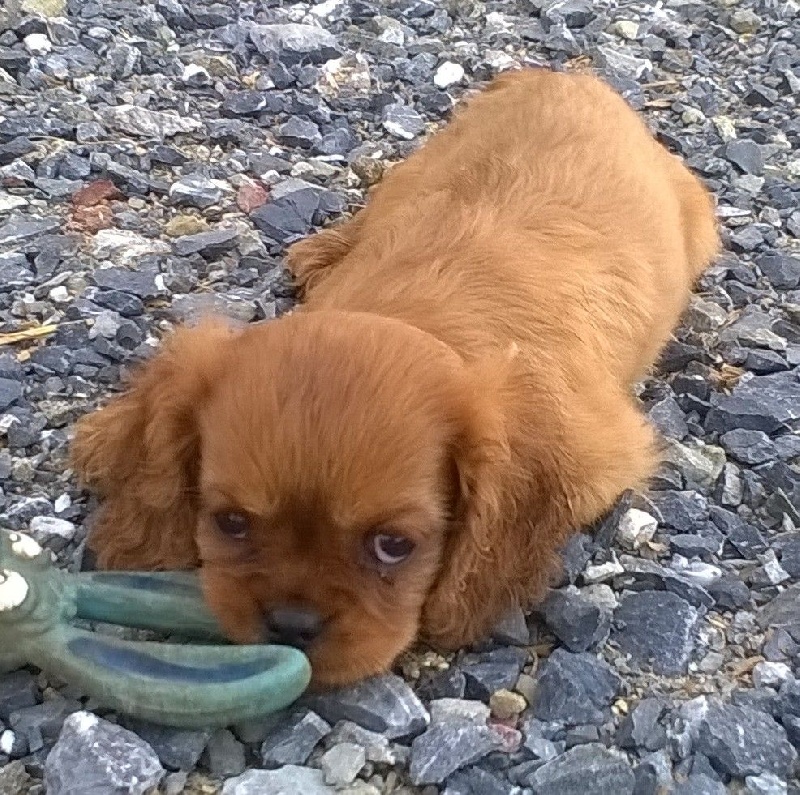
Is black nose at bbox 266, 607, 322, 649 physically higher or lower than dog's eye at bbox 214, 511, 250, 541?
lower

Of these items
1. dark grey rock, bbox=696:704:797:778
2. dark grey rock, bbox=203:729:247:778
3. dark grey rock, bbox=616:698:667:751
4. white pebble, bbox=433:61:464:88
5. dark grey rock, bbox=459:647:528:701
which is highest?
dark grey rock, bbox=696:704:797:778

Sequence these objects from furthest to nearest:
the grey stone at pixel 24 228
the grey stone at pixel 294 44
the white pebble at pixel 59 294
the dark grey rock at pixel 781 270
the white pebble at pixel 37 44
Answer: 1. the grey stone at pixel 294 44
2. the white pebble at pixel 37 44
3. the dark grey rock at pixel 781 270
4. the grey stone at pixel 24 228
5. the white pebble at pixel 59 294

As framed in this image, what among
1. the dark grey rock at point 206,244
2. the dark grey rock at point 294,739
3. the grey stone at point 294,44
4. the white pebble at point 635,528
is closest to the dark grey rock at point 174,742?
the dark grey rock at point 294,739

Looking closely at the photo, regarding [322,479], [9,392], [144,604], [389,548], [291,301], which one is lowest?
[291,301]

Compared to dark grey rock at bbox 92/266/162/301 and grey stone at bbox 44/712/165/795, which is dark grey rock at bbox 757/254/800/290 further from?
grey stone at bbox 44/712/165/795

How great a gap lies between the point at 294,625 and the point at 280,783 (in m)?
0.32

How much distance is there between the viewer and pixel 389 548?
2.97 metres

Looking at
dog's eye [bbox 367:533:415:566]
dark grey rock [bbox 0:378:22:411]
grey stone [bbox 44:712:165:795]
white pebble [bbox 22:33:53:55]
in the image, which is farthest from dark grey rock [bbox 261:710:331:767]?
white pebble [bbox 22:33:53:55]

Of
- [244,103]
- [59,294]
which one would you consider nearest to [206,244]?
[59,294]

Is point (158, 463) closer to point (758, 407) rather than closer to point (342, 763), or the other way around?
point (342, 763)

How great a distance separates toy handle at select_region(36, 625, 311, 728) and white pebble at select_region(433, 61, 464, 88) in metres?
4.16

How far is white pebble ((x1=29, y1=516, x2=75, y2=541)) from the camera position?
347 centimetres

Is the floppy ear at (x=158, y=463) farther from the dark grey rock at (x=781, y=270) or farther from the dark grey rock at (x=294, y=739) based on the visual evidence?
the dark grey rock at (x=781, y=270)

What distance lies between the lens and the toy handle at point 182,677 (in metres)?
2.76
